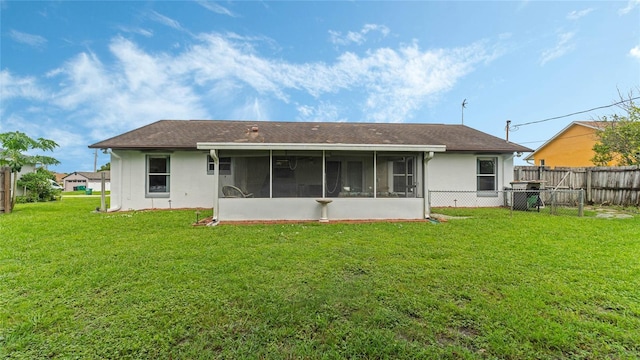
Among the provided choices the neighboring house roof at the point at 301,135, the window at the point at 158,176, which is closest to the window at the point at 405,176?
the neighboring house roof at the point at 301,135

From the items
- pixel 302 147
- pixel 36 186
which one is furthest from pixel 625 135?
pixel 36 186

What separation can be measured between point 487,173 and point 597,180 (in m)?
4.63

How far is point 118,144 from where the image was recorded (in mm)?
9828

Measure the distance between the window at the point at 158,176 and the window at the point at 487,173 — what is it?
13037 millimetres

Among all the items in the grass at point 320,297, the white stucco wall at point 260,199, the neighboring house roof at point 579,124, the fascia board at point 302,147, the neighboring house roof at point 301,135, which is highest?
the neighboring house roof at point 579,124

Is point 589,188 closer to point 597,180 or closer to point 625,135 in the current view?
point 597,180

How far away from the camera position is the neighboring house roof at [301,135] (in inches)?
394

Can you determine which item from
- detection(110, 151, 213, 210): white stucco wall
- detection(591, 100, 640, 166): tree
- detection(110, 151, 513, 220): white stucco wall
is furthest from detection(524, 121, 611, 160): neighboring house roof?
detection(110, 151, 213, 210): white stucco wall

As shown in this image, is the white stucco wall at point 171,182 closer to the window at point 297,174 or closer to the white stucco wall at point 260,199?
the white stucco wall at point 260,199

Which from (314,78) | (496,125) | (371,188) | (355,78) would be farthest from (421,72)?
(496,125)

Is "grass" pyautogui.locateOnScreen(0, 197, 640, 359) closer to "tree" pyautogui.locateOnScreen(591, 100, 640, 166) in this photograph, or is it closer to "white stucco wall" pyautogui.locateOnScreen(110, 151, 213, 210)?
"white stucco wall" pyautogui.locateOnScreen(110, 151, 213, 210)

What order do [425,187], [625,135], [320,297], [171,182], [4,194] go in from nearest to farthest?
1. [320,297]
2. [425,187]
3. [4,194]
4. [171,182]
5. [625,135]

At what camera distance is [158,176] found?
1044cm

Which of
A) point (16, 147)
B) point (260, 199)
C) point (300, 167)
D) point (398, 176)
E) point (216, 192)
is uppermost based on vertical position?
point (16, 147)
